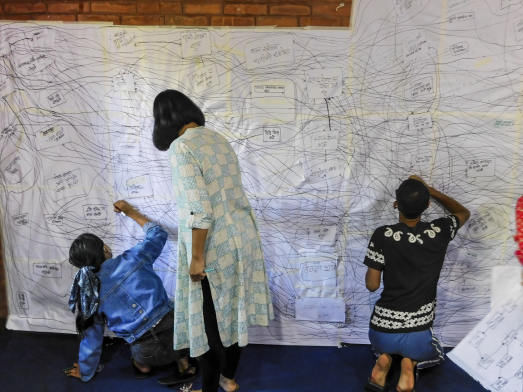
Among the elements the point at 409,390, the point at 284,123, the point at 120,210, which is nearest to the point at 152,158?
the point at 120,210

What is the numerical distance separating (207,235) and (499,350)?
3.63 ft

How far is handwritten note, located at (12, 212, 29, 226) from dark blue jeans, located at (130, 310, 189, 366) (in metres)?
0.93

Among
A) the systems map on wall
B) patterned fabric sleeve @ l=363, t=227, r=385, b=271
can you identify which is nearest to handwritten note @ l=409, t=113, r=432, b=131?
the systems map on wall

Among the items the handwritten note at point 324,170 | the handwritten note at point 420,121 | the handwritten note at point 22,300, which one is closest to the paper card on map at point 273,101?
the handwritten note at point 324,170

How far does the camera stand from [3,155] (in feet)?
6.64

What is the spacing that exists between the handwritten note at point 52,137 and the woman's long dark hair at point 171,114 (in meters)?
0.82

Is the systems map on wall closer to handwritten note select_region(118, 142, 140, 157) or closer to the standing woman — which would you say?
handwritten note select_region(118, 142, 140, 157)

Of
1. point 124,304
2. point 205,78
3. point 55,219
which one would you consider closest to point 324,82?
point 205,78

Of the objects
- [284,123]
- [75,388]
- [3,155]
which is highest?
[284,123]

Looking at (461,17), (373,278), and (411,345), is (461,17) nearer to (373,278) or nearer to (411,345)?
(373,278)

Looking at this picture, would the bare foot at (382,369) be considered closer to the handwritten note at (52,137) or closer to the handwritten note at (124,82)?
the handwritten note at (124,82)

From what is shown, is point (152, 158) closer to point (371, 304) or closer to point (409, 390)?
point (371, 304)

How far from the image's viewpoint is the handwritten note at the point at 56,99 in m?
1.94

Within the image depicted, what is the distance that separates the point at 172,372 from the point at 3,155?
4.75 ft
